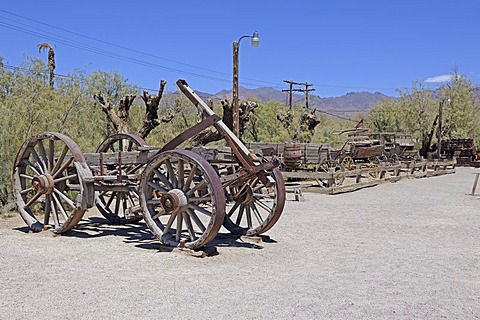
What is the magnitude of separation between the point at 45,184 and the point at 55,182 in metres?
0.15

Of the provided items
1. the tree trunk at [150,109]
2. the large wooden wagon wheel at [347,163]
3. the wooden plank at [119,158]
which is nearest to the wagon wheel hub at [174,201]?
the wooden plank at [119,158]

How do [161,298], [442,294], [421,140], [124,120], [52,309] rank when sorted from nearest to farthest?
[52,309], [161,298], [442,294], [124,120], [421,140]

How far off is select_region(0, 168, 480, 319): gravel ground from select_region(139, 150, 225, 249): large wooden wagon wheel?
310mm

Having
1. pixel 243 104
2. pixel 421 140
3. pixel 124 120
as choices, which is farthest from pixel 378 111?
pixel 124 120

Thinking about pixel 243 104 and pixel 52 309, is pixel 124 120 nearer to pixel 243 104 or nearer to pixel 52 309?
pixel 243 104

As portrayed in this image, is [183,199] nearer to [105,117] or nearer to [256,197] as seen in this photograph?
[256,197]

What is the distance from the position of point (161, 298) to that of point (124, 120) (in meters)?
13.0

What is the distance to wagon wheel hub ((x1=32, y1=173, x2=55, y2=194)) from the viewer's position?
27.2ft

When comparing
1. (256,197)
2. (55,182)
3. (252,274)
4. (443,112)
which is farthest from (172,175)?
(443,112)

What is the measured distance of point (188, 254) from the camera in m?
6.95

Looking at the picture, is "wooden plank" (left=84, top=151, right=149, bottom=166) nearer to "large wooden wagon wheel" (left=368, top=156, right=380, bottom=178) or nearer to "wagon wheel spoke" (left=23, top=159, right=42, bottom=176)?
"wagon wheel spoke" (left=23, top=159, right=42, bottom=176)

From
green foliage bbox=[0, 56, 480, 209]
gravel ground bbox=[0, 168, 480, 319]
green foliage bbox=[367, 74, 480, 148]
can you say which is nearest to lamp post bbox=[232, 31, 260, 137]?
green foliage bbox=[0, 56, 480, 209]

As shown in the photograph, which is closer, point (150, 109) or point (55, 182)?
point (55, 182)

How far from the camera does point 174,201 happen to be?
7.21 meters
